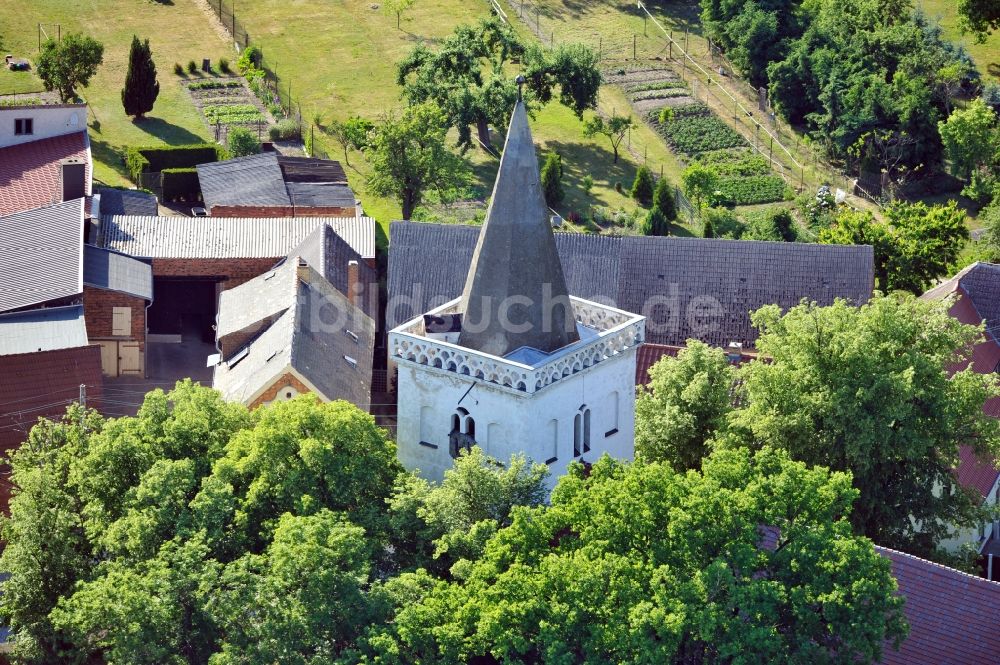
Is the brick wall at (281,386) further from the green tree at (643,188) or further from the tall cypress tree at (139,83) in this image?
the tall cypress tree at (139,83)

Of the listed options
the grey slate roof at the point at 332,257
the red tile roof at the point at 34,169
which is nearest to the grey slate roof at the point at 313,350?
the grey slate roof at the point at 332,257

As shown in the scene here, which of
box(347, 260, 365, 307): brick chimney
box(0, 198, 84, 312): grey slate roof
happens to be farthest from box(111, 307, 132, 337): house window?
box(347, 260, 365, 307): brick chimney

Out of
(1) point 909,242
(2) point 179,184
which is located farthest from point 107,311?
(1) point 909,242

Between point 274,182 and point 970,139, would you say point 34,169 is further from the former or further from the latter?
point 970,139

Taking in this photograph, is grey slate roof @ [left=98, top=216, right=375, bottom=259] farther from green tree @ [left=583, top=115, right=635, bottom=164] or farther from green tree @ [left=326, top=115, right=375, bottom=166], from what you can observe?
green tree @ [left=583, top=115, right=635, bottom=164]

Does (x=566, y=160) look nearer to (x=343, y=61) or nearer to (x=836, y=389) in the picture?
(x=343, y=61)

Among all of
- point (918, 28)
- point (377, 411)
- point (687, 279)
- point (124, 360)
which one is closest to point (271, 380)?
point (377, 411)
